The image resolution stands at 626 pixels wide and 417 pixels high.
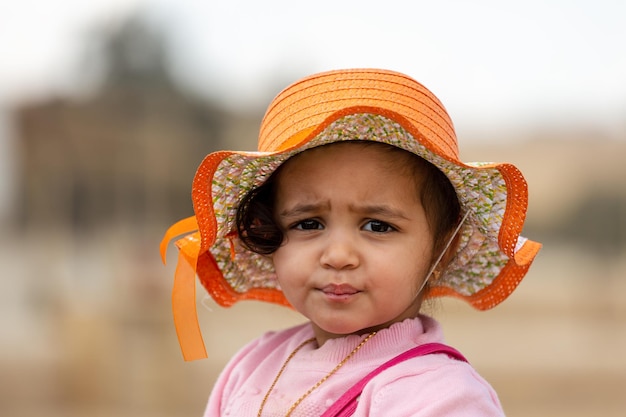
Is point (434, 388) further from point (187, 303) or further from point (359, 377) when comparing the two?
point (187, 303)

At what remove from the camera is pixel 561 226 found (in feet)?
55.1

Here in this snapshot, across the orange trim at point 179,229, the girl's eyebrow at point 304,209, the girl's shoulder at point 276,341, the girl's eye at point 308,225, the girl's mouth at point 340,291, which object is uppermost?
the girl's eyebrow at point 304,209

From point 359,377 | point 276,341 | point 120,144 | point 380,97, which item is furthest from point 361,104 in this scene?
point 120,144

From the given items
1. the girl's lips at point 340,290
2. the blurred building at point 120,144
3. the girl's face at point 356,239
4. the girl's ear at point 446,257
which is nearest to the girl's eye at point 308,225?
the girl's face at point 356,239

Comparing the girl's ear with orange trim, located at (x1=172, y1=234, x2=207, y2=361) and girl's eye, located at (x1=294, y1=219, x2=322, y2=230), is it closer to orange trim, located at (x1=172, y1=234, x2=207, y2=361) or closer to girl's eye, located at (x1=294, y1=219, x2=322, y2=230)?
girl's eye, located at (x1=294, y1=219, x2=322, y2=230)

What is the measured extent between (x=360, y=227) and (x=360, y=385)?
0.84 ft

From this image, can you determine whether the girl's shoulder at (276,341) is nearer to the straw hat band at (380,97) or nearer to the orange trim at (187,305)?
the orange trim at (187,305)

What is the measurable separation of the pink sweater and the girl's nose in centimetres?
15

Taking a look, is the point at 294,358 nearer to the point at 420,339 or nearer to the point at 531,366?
the point at 420,339

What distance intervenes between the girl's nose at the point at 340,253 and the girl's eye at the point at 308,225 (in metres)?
0.06

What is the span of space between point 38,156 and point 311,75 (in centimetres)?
1542

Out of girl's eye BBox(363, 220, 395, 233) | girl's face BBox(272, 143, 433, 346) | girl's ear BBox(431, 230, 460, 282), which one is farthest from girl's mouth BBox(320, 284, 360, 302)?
girl's ear BBox(431, 230, 460, 282)

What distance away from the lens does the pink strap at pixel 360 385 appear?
56.2 inches

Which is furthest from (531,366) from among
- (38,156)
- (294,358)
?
(38,156)
